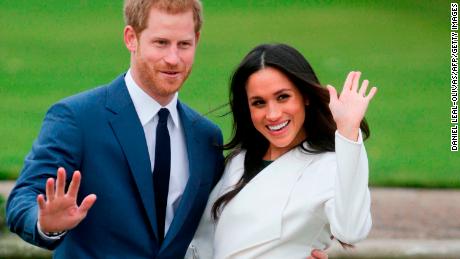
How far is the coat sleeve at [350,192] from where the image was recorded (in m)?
4.04

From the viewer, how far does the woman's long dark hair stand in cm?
448

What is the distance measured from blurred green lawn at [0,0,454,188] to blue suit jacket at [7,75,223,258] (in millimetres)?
4851

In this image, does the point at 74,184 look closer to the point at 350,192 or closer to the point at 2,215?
the point at 350,192

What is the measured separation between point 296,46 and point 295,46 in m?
0.03

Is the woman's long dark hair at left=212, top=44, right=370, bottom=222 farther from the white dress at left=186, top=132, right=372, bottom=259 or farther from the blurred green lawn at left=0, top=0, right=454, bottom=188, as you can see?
the blurred green lawn at left=0, top=0, right=454, bottom=188

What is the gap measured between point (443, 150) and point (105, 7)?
490 cm

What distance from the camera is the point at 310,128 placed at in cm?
459

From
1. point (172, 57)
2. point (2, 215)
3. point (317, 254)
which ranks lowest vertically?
point (2, 215)

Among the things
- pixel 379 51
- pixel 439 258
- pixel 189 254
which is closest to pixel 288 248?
pixel 189 254

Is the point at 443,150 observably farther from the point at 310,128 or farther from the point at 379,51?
the point at 310,128

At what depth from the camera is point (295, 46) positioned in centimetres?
1247

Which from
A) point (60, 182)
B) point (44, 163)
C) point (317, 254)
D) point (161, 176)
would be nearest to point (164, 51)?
point (161, 176)

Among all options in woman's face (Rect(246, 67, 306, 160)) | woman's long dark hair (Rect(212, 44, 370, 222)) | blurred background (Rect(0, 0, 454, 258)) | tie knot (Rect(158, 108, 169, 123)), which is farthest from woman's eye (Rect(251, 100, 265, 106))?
blurred background (Rect(0, 0, 454, 258))

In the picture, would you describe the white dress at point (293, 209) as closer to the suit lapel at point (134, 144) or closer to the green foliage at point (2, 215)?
the suit lapel at point (134, 144)
